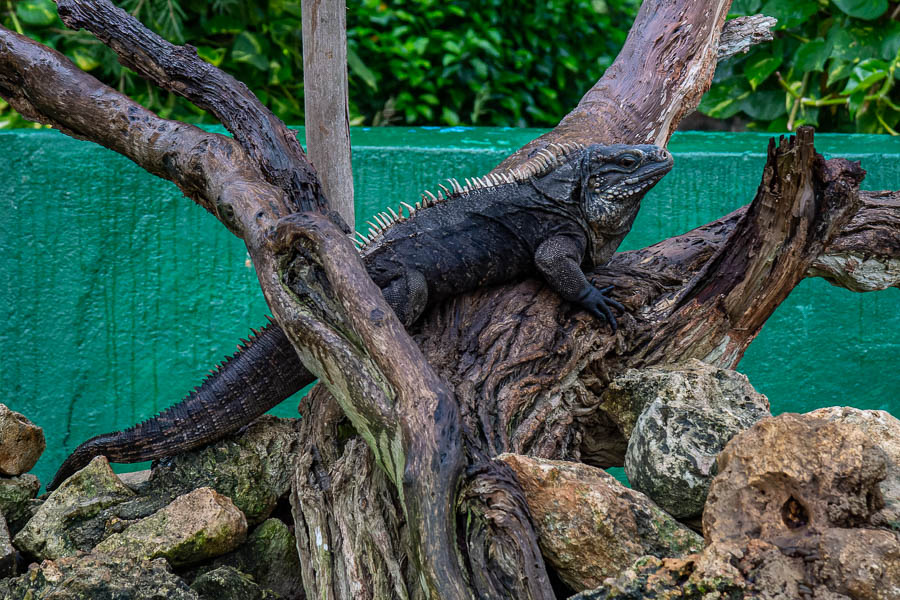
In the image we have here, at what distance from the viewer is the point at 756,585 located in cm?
166

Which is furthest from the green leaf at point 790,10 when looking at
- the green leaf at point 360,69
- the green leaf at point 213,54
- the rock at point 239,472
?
the rock at point 239,472

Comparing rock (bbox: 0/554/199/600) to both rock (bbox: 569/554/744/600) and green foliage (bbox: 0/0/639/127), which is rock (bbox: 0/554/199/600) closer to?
rock (bbox: 569/554/744/600)

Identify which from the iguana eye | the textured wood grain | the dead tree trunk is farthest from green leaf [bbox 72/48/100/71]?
the iguana eye

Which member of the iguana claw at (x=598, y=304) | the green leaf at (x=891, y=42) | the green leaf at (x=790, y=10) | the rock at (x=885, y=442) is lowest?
the rock at (x=885, y=442)

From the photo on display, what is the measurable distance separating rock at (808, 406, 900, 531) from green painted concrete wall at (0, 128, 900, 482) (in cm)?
218

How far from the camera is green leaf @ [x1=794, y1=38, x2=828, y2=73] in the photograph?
573cm

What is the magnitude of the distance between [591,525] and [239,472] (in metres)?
1.50

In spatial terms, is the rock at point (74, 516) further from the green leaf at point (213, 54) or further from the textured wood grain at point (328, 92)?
the green leaf at point (213, 54)

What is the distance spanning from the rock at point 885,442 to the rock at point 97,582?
1.86 m

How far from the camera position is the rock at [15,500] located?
306 centimetres

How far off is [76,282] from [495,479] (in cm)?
311

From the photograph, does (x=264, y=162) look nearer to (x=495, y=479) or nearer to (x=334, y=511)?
(x=334, y=511)

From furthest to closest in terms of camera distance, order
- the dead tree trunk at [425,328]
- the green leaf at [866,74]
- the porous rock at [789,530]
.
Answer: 1. the green leaf at [866,74]
2. the dead tree trunk at [425,328]
3. the porous rock at [789,530]

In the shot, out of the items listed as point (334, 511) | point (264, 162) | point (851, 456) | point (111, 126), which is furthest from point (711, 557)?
point (111, 126)
